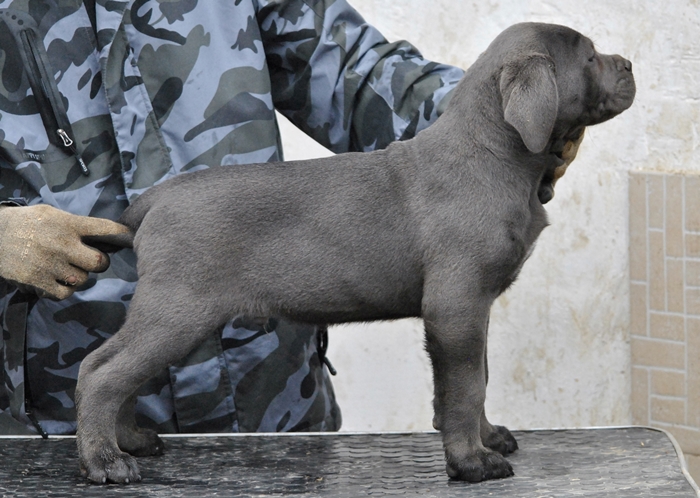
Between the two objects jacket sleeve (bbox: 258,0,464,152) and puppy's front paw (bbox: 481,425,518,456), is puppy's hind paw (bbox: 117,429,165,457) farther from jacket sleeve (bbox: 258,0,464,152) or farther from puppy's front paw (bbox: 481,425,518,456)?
jacket sleeve (bbox: 258,0,464,152)

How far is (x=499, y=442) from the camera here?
2.27 metres

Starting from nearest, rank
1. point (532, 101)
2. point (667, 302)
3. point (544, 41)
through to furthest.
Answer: point (532, 101) < point (544, 41) < point (667, 302)

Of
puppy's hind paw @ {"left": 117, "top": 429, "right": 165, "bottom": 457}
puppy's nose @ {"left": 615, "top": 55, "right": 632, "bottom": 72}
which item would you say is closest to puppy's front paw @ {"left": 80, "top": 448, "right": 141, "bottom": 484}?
puppy's hind paw @ {"left": 117, "top": 429, "right": 165, "bottom": 457}

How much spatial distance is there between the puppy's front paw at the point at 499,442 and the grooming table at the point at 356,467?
23 millimetres

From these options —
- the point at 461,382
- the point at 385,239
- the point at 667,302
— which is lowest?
the point at 667,302

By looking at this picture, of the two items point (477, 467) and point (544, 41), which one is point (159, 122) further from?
point (477, 467)

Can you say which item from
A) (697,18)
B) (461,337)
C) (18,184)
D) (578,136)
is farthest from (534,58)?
(697,18)

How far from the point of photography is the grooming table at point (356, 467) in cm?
203

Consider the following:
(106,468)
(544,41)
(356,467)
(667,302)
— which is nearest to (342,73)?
(544,41)

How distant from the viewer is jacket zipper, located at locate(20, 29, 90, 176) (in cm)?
240

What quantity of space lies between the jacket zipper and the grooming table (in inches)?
29.8

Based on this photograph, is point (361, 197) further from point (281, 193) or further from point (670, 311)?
point (670, 311)

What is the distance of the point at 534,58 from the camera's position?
6.66 ft

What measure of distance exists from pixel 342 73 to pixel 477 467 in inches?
44.7
